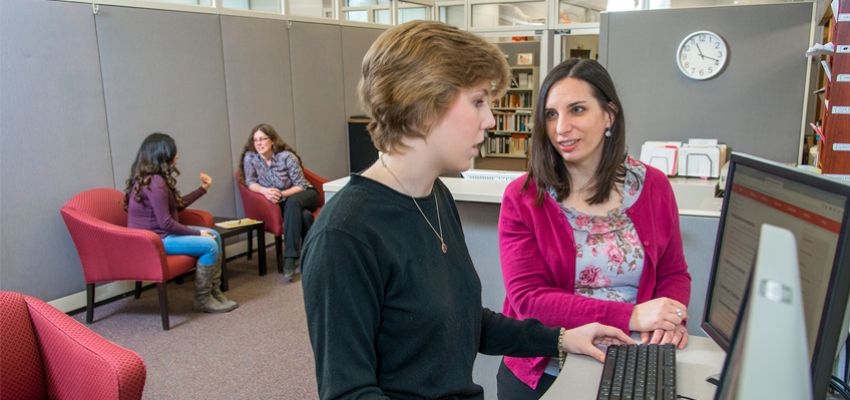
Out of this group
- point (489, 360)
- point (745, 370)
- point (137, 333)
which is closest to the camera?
point (745, 370)

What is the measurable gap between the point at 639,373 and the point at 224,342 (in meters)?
3.17

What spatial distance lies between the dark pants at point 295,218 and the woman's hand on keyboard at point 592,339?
3.96 metres

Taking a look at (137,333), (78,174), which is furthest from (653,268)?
(78,174)

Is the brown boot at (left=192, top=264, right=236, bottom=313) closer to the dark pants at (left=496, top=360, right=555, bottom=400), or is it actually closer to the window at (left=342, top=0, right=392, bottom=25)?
the dark pants at (left=496, top=360, right=555, bottom=400)

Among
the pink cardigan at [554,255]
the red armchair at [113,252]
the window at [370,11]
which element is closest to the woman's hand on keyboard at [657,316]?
the pink cardigan at [554,255]

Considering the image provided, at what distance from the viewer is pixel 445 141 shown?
1.14m

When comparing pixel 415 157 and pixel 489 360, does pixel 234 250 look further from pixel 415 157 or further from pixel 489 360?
pixel 415 157

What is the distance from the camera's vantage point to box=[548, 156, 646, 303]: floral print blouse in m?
1.60

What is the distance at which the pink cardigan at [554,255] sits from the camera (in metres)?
1.59

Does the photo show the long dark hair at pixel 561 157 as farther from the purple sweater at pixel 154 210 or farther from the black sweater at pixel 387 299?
the purple sweater at pixel 154 210

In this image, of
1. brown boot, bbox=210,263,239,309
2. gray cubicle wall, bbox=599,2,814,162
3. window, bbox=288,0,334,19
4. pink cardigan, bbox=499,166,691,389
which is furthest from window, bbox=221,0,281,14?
pink cardigan, bbox=499,166,691,389

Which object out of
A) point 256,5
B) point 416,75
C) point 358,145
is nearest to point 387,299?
point 416,75

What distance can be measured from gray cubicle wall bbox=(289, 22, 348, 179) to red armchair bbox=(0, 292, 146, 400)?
175 inches

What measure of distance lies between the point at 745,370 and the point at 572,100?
4.58 ft
